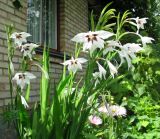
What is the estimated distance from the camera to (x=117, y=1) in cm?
873

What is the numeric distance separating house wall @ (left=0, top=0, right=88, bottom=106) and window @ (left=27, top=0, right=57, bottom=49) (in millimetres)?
123

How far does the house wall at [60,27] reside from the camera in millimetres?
4035

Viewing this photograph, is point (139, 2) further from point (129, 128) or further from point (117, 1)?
point (129, 128)

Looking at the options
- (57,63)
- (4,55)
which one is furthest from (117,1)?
(4,55)

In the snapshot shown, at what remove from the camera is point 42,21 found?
5543 millimetres

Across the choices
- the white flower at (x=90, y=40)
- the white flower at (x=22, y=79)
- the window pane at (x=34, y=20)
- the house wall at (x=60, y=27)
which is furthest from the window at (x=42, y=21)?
the white flower at (x=90, y=40)

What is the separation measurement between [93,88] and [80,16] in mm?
4255

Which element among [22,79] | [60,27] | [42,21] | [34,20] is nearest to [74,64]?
[22,79]

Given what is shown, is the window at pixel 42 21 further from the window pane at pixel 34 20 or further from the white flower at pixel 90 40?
the white flower at pixel 90 40

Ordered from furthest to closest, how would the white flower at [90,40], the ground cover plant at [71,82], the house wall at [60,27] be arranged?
the house wall at [60,27], the ground cover plant at [71,82], the white flower at [90,40]

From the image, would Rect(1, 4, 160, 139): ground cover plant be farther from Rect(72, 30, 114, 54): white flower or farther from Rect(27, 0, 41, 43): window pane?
Rect(27, 0, 41, 43): window pane

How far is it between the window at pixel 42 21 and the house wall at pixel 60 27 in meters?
0.12

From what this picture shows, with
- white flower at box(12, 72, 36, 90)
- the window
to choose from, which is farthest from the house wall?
white flower at box(12, 72, 36, 90)

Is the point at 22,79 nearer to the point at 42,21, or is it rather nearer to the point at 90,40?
the point at 90,40
